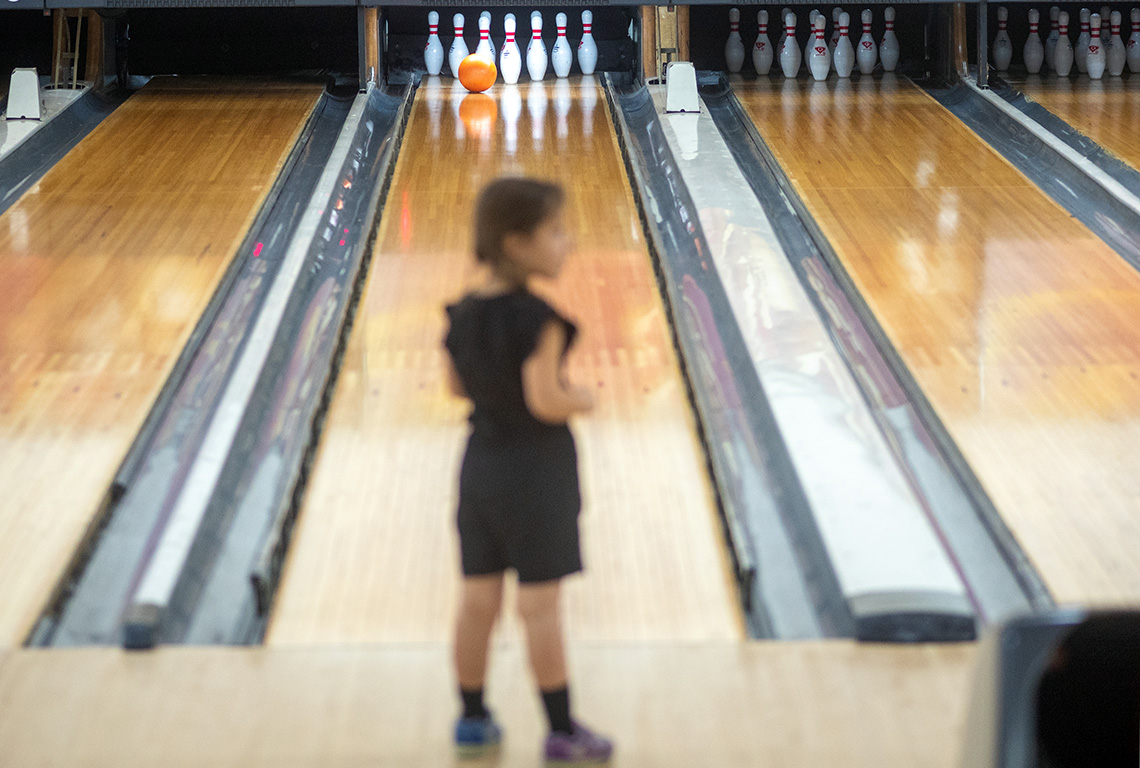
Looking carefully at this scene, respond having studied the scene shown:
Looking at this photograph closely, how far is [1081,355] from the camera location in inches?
102

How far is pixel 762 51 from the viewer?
17.5 feet

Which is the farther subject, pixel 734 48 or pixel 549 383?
pixel 734 48

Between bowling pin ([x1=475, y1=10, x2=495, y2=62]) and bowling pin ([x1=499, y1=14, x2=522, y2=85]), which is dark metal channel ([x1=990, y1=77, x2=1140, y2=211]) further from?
bowling pin ([x1=475, y1=10, x2=495, y2=62])

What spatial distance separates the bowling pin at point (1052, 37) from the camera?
5.28 meters

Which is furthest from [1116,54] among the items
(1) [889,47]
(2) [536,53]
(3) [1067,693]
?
(3) [1067,693]

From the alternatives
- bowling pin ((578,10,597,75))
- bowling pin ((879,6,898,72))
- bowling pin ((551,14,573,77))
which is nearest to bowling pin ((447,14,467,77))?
bowling pin ((551,14,573,77))

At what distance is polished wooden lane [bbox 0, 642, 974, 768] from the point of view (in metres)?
1.44

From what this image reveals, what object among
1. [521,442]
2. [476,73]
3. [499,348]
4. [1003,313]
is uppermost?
[476,73]

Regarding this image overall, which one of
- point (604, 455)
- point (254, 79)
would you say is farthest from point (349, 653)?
point (254, 79)

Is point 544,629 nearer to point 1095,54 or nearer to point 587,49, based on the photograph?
point 587,49

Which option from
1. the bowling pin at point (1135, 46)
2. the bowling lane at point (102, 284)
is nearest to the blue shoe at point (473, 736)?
the bowling lane at point (102, 284)

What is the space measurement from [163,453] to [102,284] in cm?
93

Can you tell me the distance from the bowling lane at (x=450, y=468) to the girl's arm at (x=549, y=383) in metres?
0.54

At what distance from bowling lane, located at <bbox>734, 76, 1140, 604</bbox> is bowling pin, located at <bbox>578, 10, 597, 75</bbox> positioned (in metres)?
1.14
